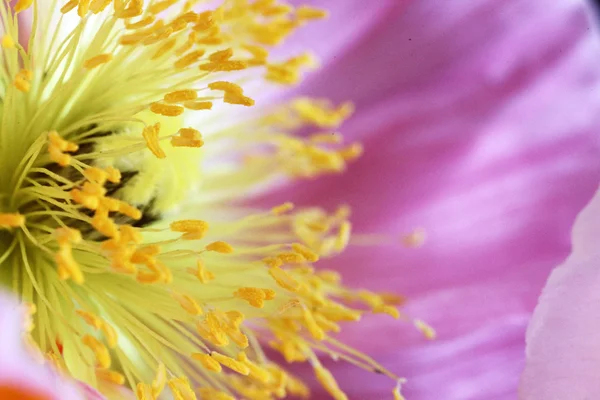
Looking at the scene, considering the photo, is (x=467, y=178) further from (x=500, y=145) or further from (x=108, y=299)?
(x=108, y=299)

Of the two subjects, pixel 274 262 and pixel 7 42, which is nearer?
pixel 7 42

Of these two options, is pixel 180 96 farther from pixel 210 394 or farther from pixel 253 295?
pixel 210 394

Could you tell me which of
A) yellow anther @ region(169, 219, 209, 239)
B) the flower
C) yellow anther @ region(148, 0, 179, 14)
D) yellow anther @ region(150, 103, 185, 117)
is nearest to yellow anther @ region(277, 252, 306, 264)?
the flower

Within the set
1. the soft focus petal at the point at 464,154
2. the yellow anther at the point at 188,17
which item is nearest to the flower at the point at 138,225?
the yellow anther at the point at 188,17

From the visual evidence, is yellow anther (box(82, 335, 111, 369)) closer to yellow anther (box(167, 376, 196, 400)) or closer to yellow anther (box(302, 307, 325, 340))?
yellow anther (box(167, 376, 196, 400))

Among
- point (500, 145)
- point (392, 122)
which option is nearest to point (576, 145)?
point (500, 145)

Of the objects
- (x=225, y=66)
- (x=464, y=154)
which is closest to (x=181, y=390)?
(x=225, y=66)
